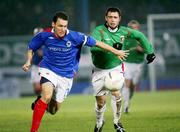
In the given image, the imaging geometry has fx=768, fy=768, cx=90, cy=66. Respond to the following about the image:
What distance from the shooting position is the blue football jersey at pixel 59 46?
13.2 meters

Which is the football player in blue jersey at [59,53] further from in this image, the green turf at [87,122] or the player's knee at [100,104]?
the green turf at [87,122]

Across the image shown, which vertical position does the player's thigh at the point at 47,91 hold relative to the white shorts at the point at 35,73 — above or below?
above

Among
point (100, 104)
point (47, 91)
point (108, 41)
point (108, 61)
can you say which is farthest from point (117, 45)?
point (47, 91)

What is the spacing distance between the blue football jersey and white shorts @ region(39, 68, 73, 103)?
84 millimetres

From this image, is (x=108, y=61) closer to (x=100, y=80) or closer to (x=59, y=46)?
(x=100, y=80)

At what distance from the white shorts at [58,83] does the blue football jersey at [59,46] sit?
0.08m

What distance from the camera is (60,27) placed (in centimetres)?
1312

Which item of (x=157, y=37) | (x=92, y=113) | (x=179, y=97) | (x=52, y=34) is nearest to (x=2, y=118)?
(x=92, y=113)

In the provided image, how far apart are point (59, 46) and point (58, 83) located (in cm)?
68

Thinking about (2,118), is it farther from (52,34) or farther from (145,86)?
(145,86)

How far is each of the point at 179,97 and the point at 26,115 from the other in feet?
28.6

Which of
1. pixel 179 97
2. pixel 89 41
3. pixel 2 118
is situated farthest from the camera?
pixel 179 97

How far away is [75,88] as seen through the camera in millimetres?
34188

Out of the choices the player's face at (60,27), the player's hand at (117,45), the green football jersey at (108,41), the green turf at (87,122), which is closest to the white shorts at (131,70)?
the green turf at (87,122)
